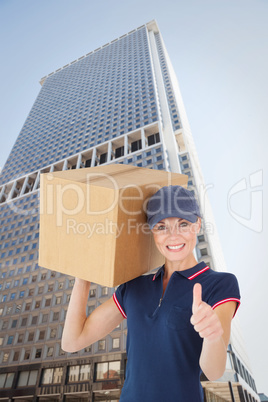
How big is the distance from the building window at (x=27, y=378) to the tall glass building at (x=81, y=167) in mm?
86

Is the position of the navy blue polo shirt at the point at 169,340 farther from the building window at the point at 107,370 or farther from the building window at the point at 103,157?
the building window at the point at 103,157

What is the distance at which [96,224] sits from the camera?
5.56 ft

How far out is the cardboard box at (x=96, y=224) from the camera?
164cm

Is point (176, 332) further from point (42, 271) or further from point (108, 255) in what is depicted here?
point (42, 271)

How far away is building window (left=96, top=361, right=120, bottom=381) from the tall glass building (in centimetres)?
8

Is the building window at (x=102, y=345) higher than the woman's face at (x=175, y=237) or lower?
higher

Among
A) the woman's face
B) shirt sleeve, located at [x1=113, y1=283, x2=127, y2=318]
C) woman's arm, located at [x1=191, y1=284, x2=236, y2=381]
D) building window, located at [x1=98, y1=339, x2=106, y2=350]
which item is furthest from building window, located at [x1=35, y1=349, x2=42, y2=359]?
woman's arm, located at [x1=191, y1=284, x2=236, y2=381]

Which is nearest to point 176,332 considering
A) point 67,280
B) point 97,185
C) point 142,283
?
point 142,283

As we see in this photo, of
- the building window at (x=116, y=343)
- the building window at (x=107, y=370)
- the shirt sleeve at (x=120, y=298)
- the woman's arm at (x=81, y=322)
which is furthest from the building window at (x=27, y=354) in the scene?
the shirt sleeve at (x=120, y=298)

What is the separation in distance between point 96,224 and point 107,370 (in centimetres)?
2612

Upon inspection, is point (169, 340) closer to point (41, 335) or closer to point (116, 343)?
point (116, 343)

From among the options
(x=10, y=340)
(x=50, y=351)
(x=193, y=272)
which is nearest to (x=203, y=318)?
(x=193, y=272)

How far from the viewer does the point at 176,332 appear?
1.52 m

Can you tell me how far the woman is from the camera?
1376 mm
